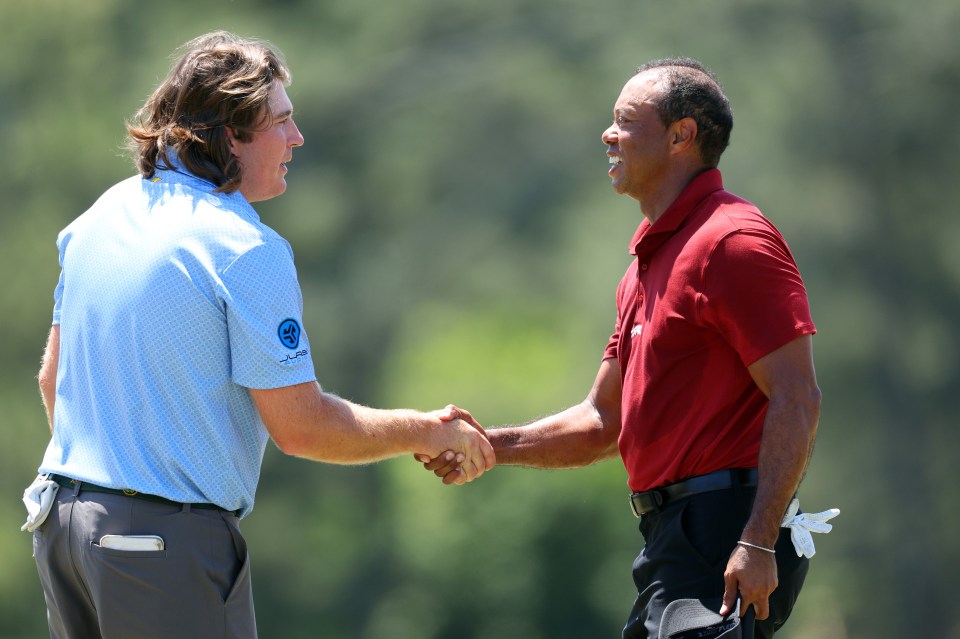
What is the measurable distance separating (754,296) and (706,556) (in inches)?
29.8

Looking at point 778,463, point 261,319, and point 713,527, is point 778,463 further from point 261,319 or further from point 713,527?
point 261,319

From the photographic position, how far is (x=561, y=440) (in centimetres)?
478

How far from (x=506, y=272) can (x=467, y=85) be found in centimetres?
263

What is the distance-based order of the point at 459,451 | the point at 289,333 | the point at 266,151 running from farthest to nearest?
the point at 459,451 < the point at 266,151 < the point at 289,333

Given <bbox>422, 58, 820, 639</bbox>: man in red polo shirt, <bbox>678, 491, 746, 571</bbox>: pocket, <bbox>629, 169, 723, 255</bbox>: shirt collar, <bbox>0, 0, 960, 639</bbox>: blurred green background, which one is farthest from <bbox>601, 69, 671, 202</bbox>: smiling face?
<bbox>0, 0, 960, 639</bbox>: blurred green background

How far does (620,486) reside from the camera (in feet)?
56.6

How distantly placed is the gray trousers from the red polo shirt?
1.30m

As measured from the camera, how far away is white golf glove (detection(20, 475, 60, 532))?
3484 millimetres

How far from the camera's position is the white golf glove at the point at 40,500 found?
11.4 feet

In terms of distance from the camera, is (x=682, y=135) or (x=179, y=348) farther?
(x=682, y=135)

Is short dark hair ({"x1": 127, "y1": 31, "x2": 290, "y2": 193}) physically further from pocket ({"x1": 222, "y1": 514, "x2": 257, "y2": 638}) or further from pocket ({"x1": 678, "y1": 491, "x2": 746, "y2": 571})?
pocket ({"x1": 678, "y1": 491, "x2": 746, "y2": 571})

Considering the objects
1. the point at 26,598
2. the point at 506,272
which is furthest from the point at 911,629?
the point at 26,598

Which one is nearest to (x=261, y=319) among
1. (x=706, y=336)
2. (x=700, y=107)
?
(x=706, y=336)

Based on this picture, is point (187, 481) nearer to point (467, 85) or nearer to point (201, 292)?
point (201, 292)
